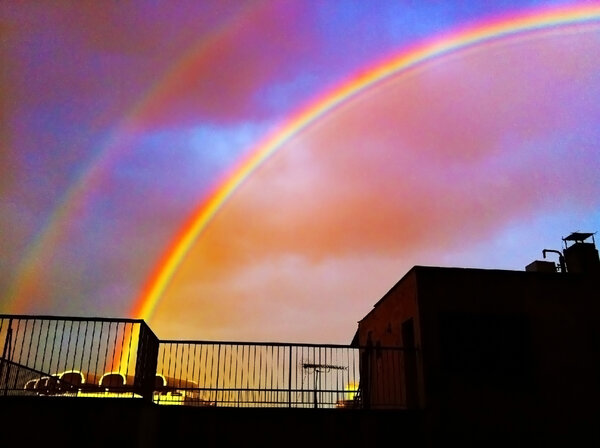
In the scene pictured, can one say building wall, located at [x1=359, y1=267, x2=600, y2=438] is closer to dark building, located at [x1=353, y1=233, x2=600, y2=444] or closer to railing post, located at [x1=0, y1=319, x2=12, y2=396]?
dark building, located at [x1=353, y1=233, x2=600, y2=444]

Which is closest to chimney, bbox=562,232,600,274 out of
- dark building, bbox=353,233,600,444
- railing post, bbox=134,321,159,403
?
dark building, bbox=353,233,600,444

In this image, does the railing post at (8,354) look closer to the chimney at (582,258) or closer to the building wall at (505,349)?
the building wall at (505,349)

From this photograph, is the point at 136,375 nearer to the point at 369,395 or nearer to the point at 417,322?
the point at 417,322

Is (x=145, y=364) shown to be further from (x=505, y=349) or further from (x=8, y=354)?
(x=505, y=349)

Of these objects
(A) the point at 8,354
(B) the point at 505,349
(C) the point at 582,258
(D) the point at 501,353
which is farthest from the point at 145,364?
(C) the point at 582,258

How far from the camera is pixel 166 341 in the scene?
1213 centimetres

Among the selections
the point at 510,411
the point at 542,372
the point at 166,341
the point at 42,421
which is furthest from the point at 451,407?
the point at 42,421

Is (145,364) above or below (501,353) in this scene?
below

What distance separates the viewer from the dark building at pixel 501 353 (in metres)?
12.2

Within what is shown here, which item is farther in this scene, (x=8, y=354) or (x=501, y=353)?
(x=501, y=353)

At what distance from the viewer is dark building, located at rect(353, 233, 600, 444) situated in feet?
39.9

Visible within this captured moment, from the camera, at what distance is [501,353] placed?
12750 mm

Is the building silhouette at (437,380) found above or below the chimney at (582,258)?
below

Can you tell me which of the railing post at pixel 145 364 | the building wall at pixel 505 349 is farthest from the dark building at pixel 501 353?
the railing post at pixel 145 364
